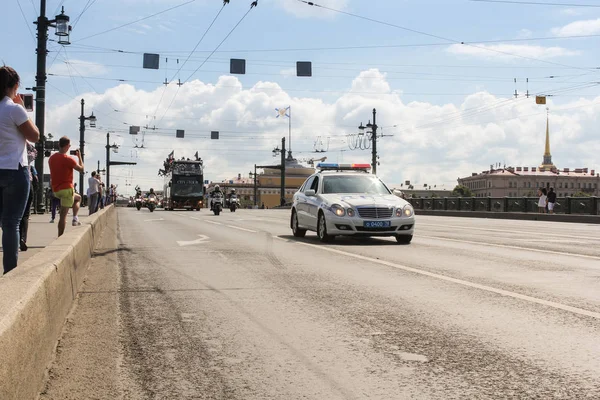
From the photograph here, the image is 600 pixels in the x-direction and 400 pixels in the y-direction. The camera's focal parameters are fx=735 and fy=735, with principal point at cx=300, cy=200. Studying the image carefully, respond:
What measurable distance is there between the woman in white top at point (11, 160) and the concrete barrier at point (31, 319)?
1.11ft

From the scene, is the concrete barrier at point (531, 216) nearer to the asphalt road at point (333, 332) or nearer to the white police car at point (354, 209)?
the white police car at point (354, 209)

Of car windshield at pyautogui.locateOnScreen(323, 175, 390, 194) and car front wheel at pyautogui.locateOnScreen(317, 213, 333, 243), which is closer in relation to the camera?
car front wheel at pyautogui.locateOnScreen(317, 213, 333, 243)

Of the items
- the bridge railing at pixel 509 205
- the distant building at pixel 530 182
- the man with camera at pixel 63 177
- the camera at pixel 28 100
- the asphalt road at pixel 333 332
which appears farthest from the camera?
the distant building at pixel 530 182

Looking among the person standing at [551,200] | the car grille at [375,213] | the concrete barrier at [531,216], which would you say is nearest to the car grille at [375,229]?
the car grille at [375,213]

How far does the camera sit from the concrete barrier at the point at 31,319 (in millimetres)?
2968

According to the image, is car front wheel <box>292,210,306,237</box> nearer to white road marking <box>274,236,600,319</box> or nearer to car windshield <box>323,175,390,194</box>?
car windshield <box>323,175,390,194</box>

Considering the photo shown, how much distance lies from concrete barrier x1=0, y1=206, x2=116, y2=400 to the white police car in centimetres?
858

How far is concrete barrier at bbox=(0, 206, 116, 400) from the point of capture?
297 centimetres

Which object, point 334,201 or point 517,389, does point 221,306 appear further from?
point 334,201

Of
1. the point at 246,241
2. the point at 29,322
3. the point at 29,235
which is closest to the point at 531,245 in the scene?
the point at 246,241

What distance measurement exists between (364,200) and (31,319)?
11351 millimetres

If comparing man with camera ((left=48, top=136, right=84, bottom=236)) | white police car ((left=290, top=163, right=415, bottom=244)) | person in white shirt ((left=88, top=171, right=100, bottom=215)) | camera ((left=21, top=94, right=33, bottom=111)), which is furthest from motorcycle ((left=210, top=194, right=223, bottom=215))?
man with camera ((left=48, top=136, right=84, bottom=236))

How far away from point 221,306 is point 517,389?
10.8ft

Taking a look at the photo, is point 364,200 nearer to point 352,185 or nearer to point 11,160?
point 352,185
